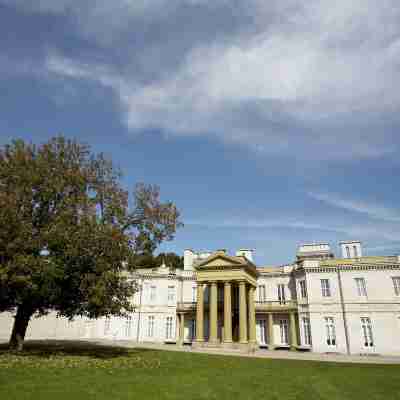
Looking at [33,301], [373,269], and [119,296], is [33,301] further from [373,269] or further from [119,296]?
[373,269]

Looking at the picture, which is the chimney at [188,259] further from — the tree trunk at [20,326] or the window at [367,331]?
the tree trunk at [20,326]

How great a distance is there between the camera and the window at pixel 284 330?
40.2 m

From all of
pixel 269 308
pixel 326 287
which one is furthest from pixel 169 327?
pixel 326 287

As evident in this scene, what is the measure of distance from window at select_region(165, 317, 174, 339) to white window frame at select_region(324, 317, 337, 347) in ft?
59.3

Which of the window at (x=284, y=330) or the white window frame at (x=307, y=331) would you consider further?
the window at (x=284, y=330)

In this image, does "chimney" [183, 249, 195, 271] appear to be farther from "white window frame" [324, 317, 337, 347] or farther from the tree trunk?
the tree trunk

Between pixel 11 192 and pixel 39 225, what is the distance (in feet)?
8.65

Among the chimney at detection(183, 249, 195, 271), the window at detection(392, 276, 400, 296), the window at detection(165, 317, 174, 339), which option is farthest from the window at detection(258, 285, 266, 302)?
the window at detection(392, 276, 400, 296)

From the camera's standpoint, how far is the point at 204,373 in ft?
51.2

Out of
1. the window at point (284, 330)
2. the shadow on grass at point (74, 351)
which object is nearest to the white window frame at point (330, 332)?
the window at point (284, 330)

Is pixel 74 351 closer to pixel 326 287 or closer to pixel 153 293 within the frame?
pixel 153 293

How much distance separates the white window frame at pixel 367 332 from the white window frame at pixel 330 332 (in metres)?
2.73

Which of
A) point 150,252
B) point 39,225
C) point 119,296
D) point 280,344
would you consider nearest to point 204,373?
point 119,296

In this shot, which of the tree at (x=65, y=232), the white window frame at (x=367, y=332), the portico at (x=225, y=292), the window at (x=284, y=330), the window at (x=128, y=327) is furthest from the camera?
the window at (x=128, y=327)
